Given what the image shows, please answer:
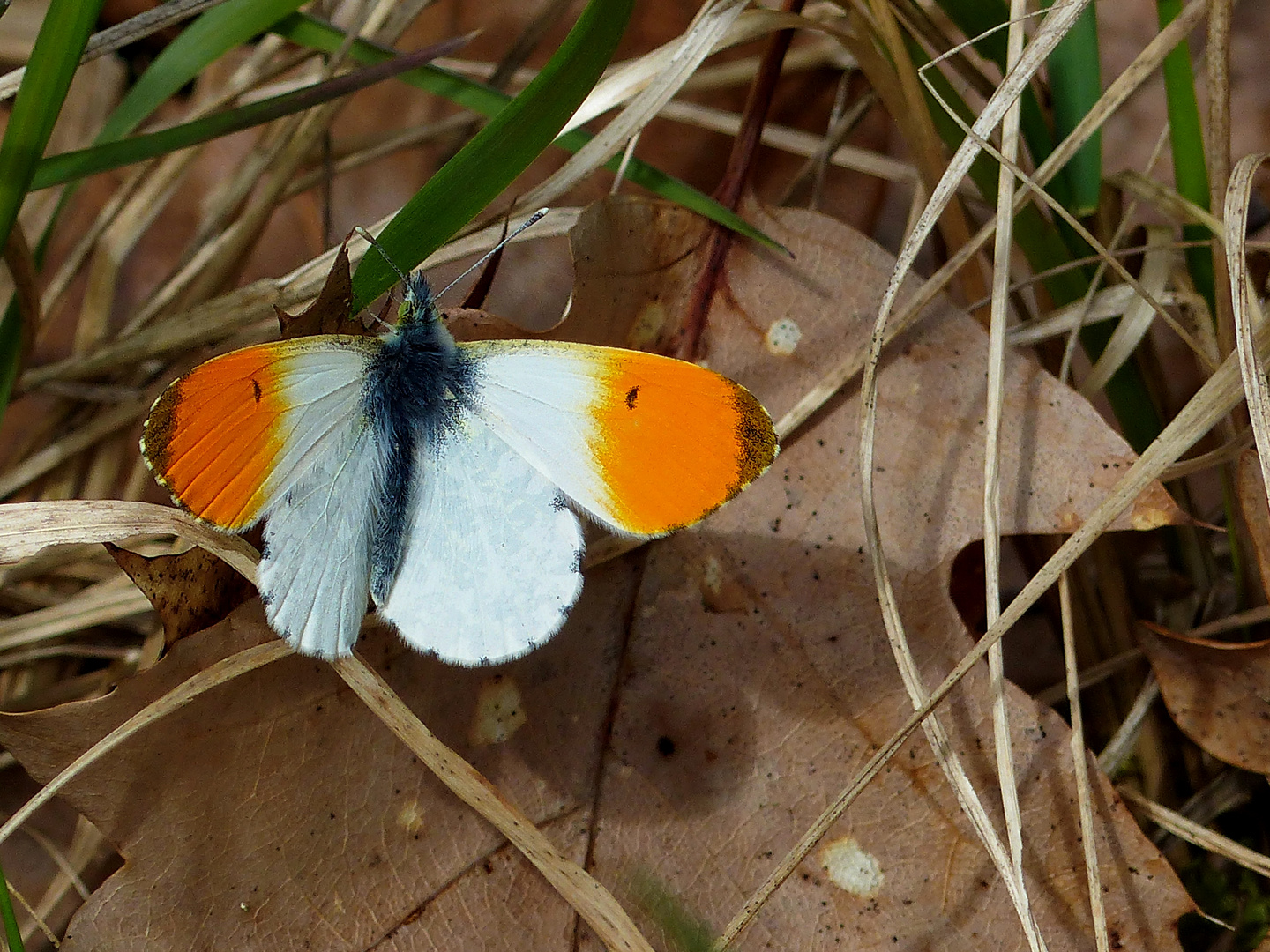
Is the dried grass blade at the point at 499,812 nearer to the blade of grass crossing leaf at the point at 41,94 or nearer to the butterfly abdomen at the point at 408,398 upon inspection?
the butterfly abdomen at the point at 408,398

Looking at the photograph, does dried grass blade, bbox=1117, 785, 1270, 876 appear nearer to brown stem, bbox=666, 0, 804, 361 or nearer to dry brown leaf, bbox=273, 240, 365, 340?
brown stem, bbox=666, 0, 804, 361

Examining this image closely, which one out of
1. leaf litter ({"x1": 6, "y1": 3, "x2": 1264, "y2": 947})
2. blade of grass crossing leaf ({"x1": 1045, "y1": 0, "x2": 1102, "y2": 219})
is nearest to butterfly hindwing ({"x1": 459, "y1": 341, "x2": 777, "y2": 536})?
leaf litter ({"x1": 6, "y1": 3, "x2": 1264, "y2": 947})

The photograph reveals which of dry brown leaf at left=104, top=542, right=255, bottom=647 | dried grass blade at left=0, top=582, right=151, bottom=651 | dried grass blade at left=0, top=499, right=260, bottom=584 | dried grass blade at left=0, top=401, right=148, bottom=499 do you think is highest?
dried grass blade at left=0, top=499, right=260, bottom=584

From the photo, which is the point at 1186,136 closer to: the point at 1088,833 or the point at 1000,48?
the point at 1000,48

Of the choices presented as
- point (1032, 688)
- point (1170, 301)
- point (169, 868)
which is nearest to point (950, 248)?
point (1170, 301)

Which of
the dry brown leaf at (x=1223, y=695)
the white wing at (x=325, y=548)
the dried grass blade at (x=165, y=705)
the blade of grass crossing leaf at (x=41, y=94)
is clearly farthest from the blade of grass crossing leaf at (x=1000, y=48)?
the dried grass blade at (x=165, y=705)
